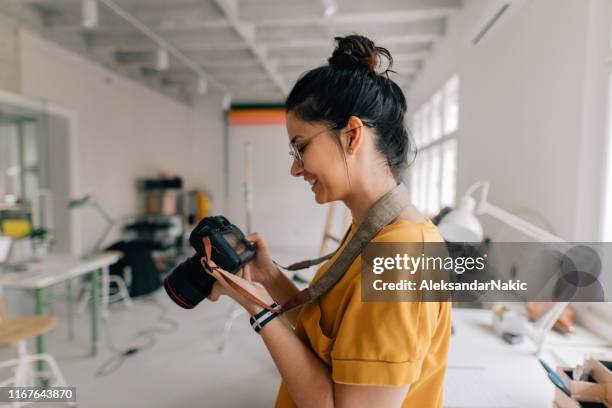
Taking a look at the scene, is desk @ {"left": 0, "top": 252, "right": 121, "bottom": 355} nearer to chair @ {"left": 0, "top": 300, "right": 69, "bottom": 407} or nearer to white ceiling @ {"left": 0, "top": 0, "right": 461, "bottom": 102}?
chair @ {"left": 0, "top": 300, "right": 69, "bottom": 407}

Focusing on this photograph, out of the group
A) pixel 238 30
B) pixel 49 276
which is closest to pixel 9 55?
pixel 238 30

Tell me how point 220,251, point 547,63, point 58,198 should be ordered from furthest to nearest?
point 58,198 → point 547,63 → point 220,251

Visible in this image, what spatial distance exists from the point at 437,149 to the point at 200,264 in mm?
4382

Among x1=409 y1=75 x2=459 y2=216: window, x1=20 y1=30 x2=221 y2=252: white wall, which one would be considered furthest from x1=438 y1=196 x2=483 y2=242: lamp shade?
x1=20 y1=30 x2=221 y2=252: white wall

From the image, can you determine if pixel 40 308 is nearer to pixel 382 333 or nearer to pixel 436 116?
pixel 382 333

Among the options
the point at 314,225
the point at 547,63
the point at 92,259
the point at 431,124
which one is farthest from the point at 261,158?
the point at 547,63

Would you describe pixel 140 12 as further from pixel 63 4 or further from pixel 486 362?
pixel 486 362

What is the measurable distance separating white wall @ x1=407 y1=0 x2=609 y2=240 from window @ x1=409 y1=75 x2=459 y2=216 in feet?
2.29

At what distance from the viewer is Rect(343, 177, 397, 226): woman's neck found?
26.4 inches

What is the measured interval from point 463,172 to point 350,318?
2.90 meters

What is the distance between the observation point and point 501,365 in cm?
118

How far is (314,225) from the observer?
22.8ft

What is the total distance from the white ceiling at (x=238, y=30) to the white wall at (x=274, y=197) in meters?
1.64

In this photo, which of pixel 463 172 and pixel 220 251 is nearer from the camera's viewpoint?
pixel 220 251
